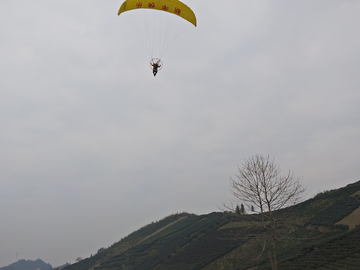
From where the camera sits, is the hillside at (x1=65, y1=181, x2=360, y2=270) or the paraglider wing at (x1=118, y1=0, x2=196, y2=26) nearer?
the hillside at (x1=65, y1=181, x2=360, y2=270)

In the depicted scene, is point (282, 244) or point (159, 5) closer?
point (159, 5)

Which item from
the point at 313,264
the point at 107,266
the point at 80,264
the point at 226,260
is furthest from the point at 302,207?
the point at 80,264

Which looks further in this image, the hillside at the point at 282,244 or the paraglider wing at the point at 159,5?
the paraglider wing at the point at 159,5

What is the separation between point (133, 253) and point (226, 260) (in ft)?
93.0

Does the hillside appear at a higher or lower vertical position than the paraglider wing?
lower

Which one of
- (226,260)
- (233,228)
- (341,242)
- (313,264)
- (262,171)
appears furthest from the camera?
(233,228)

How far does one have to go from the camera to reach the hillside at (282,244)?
63.0 ft

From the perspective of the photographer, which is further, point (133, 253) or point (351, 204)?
point (133, 253)

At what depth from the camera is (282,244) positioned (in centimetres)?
2884

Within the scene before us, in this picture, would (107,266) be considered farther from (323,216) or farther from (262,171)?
(262,171)

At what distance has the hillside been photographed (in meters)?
19.2

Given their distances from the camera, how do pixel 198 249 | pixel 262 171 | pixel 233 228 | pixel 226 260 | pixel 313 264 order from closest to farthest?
pixel 262 171, pixel 313 264, pixel 226 260, pixel 198 249, pixel 233 228

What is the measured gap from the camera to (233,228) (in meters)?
41.2

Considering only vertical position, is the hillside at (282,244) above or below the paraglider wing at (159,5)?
below
